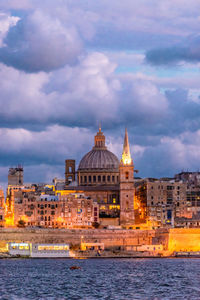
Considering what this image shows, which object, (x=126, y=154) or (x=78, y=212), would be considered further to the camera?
(x=126, y=154)

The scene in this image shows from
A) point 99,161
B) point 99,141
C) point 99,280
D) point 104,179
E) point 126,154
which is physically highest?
point 99,141

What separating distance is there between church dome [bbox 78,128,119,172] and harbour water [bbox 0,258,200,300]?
169 feet

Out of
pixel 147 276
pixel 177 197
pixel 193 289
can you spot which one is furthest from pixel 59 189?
pixel 193 289

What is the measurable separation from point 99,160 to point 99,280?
83541 mm

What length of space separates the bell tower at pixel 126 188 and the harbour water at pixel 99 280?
33.6 meters

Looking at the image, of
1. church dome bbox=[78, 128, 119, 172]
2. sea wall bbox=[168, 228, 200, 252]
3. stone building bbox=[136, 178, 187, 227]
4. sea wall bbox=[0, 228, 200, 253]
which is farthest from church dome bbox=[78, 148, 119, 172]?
sea wall bbox=[168, 228, 200, 252]

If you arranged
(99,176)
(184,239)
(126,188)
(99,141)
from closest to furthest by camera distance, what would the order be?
(184,239) < (126,188) < (99,176) < (99,141)

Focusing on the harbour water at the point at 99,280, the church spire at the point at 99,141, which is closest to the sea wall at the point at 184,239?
the harbour water at the point at 99,280

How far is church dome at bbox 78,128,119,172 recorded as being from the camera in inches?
6821

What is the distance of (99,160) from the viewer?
174 meters

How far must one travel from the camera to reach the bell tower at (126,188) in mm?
156250

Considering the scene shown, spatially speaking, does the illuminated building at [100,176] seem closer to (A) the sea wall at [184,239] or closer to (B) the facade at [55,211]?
(B) the facade at [55,211]

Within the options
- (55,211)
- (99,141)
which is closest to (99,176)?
(99,141)

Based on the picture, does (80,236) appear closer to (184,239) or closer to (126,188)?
(184,239)
